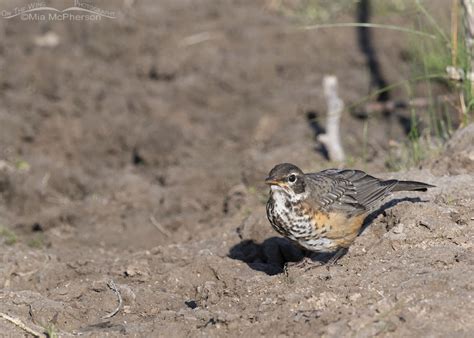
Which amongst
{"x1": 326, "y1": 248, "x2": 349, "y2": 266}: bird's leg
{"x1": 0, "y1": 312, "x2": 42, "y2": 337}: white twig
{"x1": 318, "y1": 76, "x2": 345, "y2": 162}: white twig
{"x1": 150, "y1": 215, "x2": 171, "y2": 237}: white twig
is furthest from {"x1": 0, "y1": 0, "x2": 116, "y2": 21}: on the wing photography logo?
{"x1": 0, "y1": 312, "x2": 42, "y2": 337}: white twig

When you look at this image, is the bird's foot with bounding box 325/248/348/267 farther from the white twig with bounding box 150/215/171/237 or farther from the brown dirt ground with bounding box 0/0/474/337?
the white twig with bounding box 150/215/171/237

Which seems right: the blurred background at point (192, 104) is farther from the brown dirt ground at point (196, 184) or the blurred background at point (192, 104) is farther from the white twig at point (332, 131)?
the white twig at point (332, 131)

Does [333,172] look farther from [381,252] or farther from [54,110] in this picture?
[54,110]

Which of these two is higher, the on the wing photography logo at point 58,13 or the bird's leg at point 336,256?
the on the wing photography logo at point 58,13

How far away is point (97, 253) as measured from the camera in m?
8.20

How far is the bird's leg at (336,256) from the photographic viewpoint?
6630mm

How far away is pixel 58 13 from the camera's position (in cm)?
1345

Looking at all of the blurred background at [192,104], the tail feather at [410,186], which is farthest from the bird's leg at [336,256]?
the blurred background at [192,104]

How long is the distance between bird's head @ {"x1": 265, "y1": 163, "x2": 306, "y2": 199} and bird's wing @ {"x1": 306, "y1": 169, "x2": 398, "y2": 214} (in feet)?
0.63

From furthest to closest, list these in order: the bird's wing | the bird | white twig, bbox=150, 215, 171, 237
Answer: white twig, bbox=150, 215, 171, 237, the bird's wing, the bird

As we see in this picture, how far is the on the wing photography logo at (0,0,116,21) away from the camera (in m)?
13.4

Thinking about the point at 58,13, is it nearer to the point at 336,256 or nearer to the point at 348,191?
the point at 348,191

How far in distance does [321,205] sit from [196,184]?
334cm

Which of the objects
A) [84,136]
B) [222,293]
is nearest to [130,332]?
[222,293]
